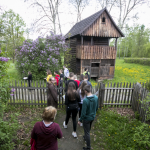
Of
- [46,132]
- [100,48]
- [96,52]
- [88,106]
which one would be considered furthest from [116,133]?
[100,48]

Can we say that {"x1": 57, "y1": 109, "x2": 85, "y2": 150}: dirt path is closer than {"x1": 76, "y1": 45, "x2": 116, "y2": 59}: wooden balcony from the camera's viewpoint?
Yes

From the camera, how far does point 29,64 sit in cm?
1144

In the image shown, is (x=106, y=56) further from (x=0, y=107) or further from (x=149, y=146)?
(x=0, y=107)

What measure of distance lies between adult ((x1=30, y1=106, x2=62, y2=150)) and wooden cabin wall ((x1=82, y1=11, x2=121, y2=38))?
1123 cm

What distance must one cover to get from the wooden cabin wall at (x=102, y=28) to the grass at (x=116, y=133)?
30.9 ft

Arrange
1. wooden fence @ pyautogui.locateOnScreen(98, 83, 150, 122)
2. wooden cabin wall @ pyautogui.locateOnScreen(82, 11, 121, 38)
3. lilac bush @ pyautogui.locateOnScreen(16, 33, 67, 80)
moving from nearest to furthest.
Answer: wooden fence @ pyautogui.locateOnScreen(98, 83, 150, 122), lilac bush @ pyautogui.locateOnScreen(16, 33, 67, 80), wooden cabin wall @ pyautogui.locateOnScreen(82, 11, 121, 38)

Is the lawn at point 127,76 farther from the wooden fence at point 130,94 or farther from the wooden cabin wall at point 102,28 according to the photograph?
the wooden fence at point 130,94

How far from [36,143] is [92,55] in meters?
11.5

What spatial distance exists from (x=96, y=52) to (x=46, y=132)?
38.3ft

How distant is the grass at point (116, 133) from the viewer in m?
3.65

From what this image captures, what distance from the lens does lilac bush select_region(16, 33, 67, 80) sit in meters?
11.5

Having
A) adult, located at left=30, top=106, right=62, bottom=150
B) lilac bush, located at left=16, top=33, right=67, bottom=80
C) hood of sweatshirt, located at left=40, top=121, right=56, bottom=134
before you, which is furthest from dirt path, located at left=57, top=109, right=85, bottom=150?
lilac bush, located at left=16, top=33, right=67, bottom=80

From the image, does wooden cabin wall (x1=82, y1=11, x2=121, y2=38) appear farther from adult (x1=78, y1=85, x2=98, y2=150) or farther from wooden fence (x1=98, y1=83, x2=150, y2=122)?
adult (x1=78, y1=85, x2=98, y2=150)

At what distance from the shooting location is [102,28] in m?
12.5
